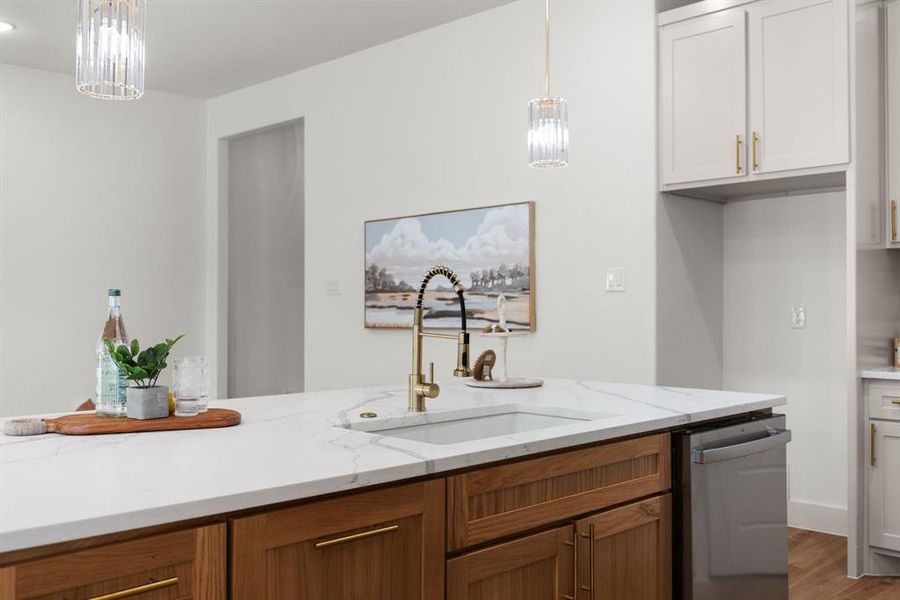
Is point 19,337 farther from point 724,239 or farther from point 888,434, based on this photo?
point 888,434

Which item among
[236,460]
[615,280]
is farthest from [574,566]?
[615,280]

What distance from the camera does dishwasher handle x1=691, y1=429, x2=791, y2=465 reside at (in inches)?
81.6

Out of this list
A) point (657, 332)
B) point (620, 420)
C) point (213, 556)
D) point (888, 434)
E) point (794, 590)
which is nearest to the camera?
point (213, 556)

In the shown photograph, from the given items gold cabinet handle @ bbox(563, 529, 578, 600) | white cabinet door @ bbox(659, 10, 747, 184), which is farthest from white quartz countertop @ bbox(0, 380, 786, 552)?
white cabinet door @ bbox(659, 10, 747, 184)

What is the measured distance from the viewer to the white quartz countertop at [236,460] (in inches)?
42.5

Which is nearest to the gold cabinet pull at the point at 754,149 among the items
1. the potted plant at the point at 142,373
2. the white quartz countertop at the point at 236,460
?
the white quartz countertop at the point at 236,460

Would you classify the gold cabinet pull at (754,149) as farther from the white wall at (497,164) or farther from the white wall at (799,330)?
the white wall at (799,330)

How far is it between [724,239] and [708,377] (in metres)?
0.74

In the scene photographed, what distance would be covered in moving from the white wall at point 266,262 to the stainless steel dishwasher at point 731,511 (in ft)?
13.3

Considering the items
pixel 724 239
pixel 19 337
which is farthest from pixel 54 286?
pixel 724 239

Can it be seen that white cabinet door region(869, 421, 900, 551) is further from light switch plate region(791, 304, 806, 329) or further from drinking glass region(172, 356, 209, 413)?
drinking glass region(172, 356, 209, 413)

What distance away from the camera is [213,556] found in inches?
45.9

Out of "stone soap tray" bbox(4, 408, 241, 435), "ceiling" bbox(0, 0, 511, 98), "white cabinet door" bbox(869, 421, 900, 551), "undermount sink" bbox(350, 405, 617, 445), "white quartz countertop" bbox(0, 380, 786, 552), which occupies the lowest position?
"white cabinet door" bbox(869, 421, 900, 551)

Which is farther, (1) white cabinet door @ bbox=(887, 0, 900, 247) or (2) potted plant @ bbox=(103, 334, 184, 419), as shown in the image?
(1) white cabinet door @ bbox=(887, 0, 900, 247)
